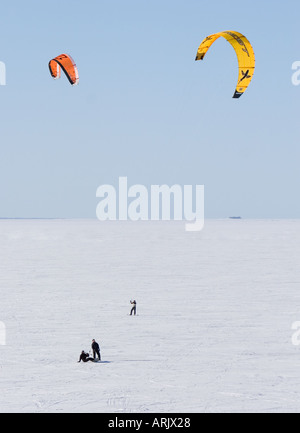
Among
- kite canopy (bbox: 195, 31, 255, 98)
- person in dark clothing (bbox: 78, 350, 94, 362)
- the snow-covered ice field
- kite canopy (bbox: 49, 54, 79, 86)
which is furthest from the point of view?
kite canopy (bbox: 49, 54, 79, 86)

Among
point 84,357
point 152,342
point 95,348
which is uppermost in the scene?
point 152,342

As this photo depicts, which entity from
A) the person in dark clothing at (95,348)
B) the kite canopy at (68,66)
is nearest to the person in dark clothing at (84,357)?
the person in dark clothing at (95,348)

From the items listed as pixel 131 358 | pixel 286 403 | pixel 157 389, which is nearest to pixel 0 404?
pixel 157 389

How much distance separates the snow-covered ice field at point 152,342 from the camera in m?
10.5

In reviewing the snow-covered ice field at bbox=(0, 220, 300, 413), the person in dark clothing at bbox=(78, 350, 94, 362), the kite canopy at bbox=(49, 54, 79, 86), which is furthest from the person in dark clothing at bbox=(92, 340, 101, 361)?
the kite canopy at bbox=(49, 54, 79, 86)

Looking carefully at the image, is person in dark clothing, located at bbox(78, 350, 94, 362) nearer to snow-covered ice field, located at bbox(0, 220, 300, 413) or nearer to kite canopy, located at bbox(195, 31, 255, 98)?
snow-covered ice field, located at bbox(0, 220, 300, 413)

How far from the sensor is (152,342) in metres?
14.6

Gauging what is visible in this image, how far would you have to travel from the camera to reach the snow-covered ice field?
10.5 metres

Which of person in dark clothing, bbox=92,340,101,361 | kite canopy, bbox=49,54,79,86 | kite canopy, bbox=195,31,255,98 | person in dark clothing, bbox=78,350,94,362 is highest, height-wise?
kite canopy, bbox=49,54,79,86

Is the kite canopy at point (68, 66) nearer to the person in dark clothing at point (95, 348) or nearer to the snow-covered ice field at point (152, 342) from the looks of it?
the snow-covered ice field at point (152, 342)

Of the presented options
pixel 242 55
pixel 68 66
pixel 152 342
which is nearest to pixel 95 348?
pixel 152 342

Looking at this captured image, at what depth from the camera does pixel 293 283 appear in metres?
24.5

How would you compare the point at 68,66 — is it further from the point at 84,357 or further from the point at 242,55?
the point at 84,357
